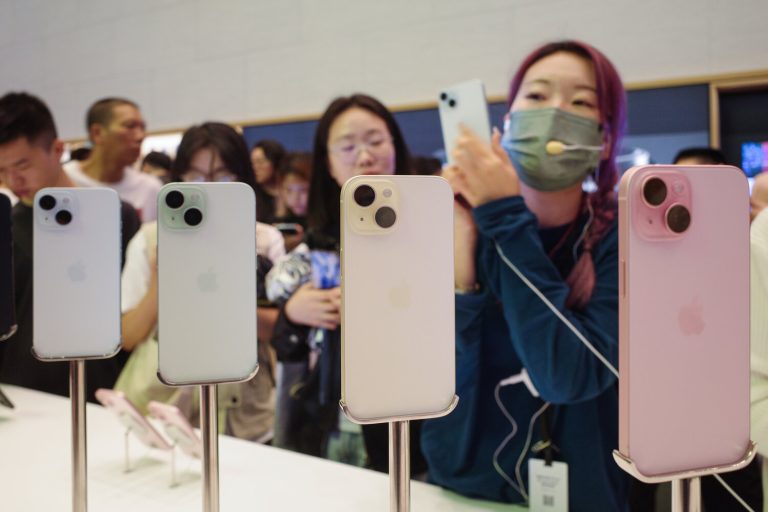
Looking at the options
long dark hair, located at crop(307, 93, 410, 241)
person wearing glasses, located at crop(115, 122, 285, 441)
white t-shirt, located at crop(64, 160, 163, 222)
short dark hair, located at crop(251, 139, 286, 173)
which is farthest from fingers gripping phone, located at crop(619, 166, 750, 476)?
short dark hair, located at crop(251, 139, 286, 173)

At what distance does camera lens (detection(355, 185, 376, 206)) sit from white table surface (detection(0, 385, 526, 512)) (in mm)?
525

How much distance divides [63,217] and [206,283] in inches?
10.2

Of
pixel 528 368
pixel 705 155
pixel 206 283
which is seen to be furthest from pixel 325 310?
pixel 705 155

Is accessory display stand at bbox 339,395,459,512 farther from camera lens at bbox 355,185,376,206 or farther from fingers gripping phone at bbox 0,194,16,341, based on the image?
fingers gripping phone at bbox 0,194,16,341

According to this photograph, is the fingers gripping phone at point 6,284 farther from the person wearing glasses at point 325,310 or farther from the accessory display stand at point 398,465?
the person wearing glasses at point 325,310

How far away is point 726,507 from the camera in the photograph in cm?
162

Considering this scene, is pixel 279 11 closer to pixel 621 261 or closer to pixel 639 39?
pixel 639 39

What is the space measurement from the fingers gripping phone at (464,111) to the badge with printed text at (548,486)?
1.83ft

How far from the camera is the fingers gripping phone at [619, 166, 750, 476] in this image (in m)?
0.47

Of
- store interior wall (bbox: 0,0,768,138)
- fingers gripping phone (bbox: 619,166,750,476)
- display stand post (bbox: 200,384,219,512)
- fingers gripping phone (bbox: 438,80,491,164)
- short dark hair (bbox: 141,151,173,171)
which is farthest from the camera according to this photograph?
short dark hair (bbox: 141,151,173,171)

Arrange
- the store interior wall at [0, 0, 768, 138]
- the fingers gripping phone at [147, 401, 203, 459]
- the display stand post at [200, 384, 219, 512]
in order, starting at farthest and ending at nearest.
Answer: the store interior wall at [0, 0, 768, 138] → the fingers gripping phone at [147, 401, 203, 459] → the display stand post at [200, 384, 219, 512]

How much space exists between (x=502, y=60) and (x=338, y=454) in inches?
70.3

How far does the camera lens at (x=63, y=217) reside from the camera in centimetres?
78

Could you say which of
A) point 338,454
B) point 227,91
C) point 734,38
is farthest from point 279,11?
point 338,454
